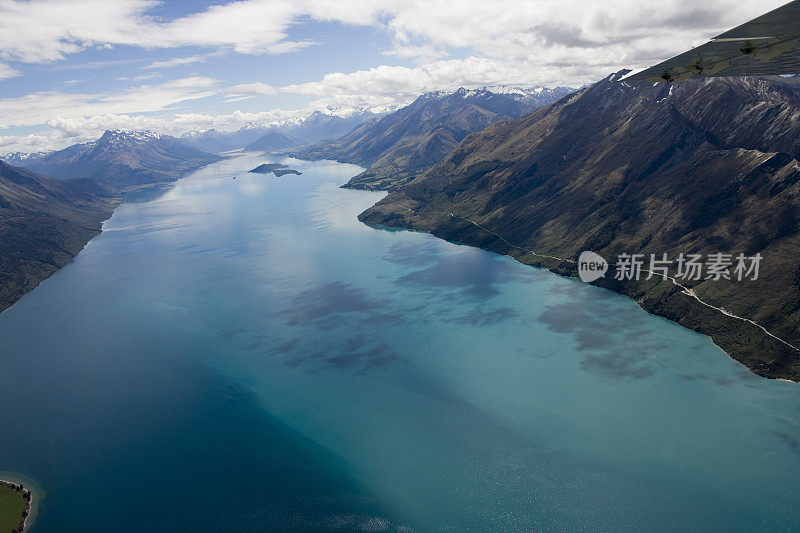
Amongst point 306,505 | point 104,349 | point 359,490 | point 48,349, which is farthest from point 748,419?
point 48,349

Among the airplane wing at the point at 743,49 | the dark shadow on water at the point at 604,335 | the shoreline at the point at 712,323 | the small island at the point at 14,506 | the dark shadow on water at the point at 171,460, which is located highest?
the airplane wing at the point at 743,49

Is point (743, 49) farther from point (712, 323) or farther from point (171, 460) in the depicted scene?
point (712, 323)

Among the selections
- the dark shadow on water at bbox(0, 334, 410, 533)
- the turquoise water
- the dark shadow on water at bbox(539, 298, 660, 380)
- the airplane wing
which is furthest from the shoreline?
the airplane wing

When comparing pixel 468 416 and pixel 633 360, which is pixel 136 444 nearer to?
pixel 468 416

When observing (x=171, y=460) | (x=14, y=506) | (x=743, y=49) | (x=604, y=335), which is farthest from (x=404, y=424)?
(x=743, y=49)

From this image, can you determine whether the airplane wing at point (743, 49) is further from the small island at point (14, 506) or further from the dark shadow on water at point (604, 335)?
the small island at point (14, 506)

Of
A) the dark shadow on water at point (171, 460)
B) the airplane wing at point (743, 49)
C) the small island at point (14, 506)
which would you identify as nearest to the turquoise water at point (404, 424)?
the dark shadow on water at point (171, 460)
